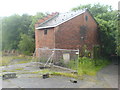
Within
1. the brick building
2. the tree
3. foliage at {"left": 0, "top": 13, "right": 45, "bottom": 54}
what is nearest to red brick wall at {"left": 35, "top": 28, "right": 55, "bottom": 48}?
the brick building

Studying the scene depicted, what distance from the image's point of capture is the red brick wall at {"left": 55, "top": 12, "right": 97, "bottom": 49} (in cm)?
1570

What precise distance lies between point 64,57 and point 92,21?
317 inches

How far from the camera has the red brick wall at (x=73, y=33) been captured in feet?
51.5

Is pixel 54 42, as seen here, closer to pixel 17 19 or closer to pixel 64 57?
pixel 64 57

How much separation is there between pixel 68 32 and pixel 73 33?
2.89 ft

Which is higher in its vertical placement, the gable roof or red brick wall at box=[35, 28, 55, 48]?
the gable roof

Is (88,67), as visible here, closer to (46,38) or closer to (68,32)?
(68,32)

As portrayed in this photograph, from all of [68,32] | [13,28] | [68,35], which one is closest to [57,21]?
[68,32]

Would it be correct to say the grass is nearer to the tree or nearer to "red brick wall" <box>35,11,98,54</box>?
"red brick wall" <box>35,11,98,54</box>

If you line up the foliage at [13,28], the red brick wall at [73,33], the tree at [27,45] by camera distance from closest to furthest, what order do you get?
the red brick wall at [73,33] → the tree at [27,45] → the foliage at [13,28]

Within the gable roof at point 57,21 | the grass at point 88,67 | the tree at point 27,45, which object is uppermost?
the gable roof at point 57,21

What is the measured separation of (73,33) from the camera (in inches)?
664

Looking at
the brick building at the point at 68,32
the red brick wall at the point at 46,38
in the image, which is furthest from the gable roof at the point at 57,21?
the red brick wall at the point at 46,38

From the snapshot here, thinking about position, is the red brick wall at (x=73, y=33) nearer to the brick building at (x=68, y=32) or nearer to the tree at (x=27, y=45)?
the brick building at (x=68, y=32)
